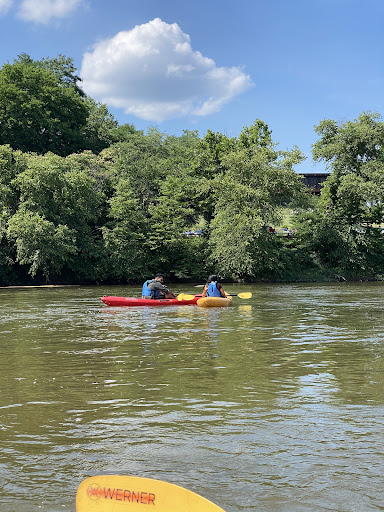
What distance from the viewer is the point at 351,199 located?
141 feet

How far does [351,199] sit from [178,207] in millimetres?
12660

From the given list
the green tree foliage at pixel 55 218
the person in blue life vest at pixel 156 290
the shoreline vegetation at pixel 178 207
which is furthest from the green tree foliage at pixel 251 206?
the person in blue life vest at pixel 156 290

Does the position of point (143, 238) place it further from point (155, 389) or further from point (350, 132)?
point (155, 389)

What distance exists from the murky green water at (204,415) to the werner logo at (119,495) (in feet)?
2.07

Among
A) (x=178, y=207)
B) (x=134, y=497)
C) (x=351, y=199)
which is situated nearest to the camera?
(x=134, y=497)

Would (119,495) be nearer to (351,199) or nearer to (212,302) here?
(212,302)

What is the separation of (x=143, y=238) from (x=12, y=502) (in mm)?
35281

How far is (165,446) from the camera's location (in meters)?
5.61

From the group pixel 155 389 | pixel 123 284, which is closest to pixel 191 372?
pixel 155 389

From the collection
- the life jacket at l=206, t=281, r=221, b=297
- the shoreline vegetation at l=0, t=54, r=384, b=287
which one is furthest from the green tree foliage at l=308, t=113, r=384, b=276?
the life jacket at l=206, t=281, r=221, b=297

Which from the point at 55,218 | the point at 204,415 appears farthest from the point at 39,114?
the point at 204,415

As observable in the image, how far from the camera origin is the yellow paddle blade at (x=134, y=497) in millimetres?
3629

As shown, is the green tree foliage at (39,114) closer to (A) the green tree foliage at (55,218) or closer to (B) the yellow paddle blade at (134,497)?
(A) the green tree foliage at (55,218)

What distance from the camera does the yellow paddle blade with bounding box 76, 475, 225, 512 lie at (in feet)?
11.9
